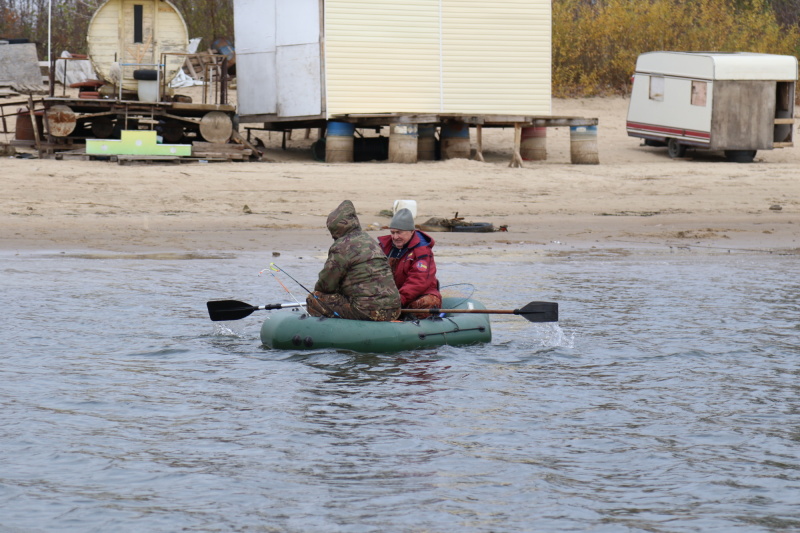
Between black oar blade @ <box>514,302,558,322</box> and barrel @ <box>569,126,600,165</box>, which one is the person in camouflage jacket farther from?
barrel @ <box>569,126,600,165</box>

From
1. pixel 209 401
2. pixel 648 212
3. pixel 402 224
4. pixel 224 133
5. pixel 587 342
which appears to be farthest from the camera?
pixel 224 133

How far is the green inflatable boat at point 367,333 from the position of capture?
9211 mm

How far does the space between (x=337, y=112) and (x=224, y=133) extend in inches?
89.1

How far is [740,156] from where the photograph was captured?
22.5 metres

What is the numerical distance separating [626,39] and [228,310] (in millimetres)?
22255

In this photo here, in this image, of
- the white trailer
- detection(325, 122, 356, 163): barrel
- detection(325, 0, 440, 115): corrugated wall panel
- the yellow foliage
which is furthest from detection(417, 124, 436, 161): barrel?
the yellow foliage

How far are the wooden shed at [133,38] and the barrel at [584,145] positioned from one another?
773cm

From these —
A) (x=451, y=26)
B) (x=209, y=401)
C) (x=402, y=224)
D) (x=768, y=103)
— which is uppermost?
(x=451, y=26)

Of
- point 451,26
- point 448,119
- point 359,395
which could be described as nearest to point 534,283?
point 359,395

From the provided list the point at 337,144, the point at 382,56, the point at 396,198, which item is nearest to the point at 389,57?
the point at 382,56

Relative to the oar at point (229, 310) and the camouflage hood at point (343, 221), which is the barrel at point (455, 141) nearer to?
the oar at point (229, 310)

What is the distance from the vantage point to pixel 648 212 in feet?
57.3

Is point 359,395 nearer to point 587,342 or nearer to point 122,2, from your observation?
point 587,342

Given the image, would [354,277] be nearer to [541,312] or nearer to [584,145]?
[541,312]
